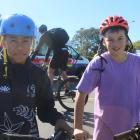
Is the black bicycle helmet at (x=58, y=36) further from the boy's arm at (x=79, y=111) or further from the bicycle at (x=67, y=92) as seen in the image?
the boy's arm at (x=79, y=111)

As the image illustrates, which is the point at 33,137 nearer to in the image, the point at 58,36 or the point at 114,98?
the point at 114,98

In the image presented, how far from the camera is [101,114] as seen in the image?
3994 millimetres

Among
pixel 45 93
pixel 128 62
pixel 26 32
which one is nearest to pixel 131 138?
pixel 45 93

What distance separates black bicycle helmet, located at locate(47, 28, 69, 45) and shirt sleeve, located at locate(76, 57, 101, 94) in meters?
5.82

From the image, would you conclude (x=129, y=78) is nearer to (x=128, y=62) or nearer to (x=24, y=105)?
(x=128, y=62)

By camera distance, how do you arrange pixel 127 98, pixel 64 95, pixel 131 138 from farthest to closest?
1. pixel 64 95
2. pixel 127 98
3. pixel 131 138

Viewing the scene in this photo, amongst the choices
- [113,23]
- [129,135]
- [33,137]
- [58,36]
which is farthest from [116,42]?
[58,36]

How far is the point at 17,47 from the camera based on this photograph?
3176 millimetres

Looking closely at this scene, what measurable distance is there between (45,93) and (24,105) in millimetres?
234

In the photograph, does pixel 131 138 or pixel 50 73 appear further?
pixel 50 73

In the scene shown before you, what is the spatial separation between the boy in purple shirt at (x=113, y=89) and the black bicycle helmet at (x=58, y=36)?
227 inches

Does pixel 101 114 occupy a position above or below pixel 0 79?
below

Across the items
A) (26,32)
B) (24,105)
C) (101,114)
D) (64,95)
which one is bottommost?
(64,95)

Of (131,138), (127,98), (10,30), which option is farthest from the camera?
(127,98)
